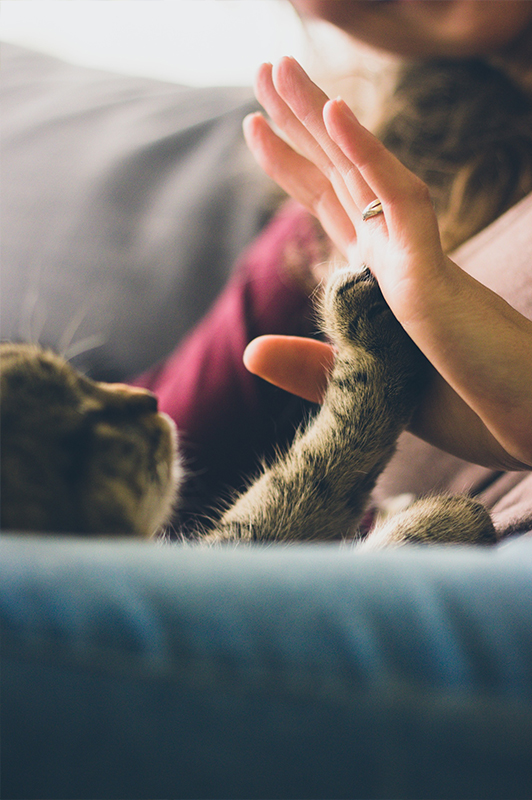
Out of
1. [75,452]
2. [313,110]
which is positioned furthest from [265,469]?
[313,110]

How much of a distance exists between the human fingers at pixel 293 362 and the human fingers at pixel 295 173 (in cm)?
11

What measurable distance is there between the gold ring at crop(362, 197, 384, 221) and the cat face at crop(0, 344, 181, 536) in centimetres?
25

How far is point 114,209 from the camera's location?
0.77 m

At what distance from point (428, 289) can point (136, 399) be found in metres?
0.27

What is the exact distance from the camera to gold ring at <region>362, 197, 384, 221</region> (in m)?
0.43

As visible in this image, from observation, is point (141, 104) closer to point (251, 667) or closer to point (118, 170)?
point (118, 170)

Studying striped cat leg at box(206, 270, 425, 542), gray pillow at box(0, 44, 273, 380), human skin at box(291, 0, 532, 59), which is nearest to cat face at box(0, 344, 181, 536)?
striped cat leg at box(206, 270, 425, 542)

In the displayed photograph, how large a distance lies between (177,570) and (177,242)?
64 centimetres

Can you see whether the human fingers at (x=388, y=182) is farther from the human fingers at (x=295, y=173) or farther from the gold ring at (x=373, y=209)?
the human fingers at (x=295, y=173)

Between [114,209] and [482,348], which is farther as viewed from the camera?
[114,209]

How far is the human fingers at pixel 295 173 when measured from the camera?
0.55 metres

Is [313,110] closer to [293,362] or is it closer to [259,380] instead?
[293,362]

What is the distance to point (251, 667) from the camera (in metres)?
0.19

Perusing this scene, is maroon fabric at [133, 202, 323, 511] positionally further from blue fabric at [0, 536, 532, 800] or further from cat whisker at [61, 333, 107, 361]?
blue fabric at [0, 536, 532, 800]
